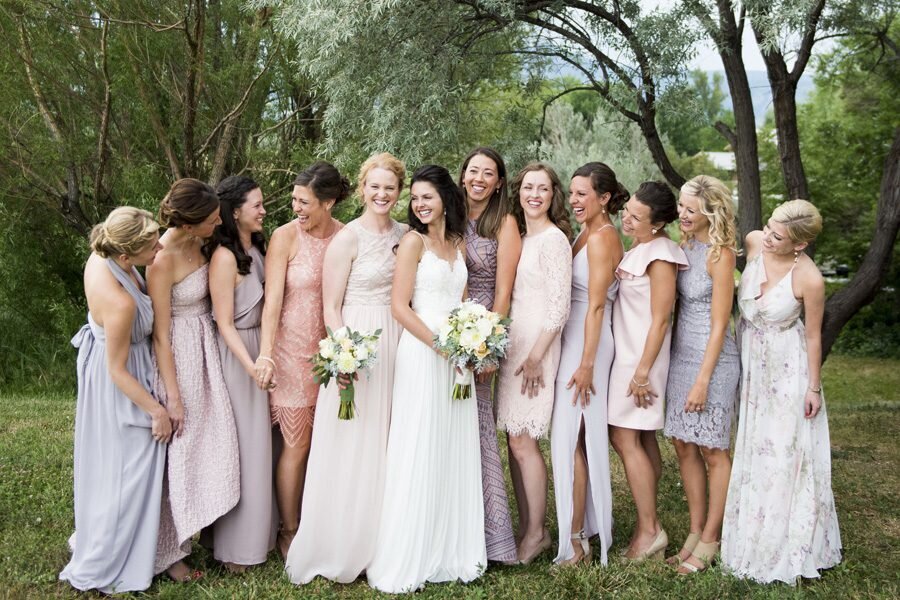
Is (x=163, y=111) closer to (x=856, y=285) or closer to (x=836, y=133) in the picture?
(x=856, y=285)

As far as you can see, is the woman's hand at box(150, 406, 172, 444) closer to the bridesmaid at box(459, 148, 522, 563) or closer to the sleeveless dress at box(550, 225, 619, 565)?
the bridesmaid at box(459, 148, 522, 563)

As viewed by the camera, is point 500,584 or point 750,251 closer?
point 500,584

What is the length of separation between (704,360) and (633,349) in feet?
1.23

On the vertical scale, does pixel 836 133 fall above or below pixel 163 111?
above

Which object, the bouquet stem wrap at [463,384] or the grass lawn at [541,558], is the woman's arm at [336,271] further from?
the grass lawn at [541,558]

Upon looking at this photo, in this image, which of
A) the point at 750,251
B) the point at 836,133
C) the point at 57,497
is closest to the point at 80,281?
the point at 57,497

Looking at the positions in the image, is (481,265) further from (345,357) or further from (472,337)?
(345,357)

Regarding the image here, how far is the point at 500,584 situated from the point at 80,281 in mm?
8294

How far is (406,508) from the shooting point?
14.1 feet

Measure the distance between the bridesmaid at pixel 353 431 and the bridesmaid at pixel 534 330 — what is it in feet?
2.27

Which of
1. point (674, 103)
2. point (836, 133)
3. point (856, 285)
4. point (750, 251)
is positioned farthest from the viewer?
point (836, 133)

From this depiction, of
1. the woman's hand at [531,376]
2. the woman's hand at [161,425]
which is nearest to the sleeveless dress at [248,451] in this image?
the woman's hand at [161,425]

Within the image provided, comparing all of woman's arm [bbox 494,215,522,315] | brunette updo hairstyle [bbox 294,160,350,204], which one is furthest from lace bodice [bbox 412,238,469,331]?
brunette updo hairstyle [bbox 294,160,350,204]

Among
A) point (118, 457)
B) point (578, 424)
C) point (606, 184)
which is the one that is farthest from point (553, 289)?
point (118, 457)
